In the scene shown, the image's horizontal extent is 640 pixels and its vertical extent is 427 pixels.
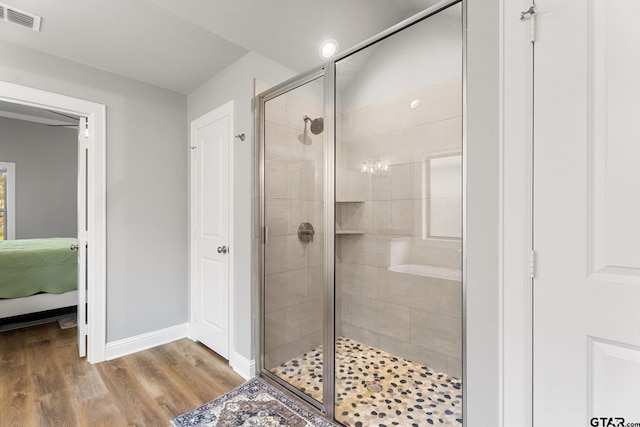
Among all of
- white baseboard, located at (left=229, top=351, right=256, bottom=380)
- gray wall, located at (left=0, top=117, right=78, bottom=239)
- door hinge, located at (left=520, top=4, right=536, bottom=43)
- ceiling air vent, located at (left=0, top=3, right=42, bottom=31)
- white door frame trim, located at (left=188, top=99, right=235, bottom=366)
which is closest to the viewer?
door hinge, located at (left=520, top=4, right=536, bottom=43)

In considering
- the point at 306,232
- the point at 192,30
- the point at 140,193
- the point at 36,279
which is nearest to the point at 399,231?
the point at 306,232

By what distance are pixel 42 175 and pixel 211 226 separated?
4.48 meters

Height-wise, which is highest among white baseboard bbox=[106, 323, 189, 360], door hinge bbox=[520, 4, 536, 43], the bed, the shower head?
door hinge bbox=[520, 4, 536, 43]

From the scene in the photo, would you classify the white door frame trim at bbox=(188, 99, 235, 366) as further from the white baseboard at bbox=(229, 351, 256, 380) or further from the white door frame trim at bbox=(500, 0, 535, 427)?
the white door frame trim at bbox=(500, 0, 535, 427)

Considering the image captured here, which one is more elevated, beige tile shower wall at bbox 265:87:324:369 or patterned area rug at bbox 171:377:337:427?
beige tile shower wall at bbox 265:87:324:369

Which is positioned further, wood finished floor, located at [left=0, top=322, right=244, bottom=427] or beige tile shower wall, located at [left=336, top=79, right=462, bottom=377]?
beige tile shower wall, located at [left=336, top=79, right=462, bottom=377]

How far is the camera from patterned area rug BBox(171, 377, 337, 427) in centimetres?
181

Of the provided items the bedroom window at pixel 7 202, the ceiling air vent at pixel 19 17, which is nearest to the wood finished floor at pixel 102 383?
the ceiling air vent at pixel 19 17

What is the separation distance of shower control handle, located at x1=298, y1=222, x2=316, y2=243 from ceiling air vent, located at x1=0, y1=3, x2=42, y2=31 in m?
2.20

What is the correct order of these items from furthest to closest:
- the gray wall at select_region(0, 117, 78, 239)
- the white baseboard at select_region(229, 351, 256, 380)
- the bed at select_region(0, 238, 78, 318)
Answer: the gray wall at select_region(0, 117, 78, 239) → the bed at select_region(0, 238, 78, 318) → the white baseboard at select_region(229, 351, 256, 380)

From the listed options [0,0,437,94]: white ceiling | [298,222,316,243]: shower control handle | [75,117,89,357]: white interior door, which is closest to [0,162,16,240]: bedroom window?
→ [75,117,89,357]: white interior door

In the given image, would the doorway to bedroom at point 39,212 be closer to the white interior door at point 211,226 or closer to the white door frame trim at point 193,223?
the white door frame trim at point 193,223

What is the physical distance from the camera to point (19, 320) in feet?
11.4

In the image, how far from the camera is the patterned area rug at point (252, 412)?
1809 millimetres
